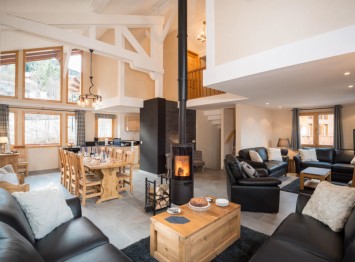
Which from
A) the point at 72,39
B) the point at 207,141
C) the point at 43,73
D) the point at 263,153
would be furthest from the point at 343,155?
the point at 43,73

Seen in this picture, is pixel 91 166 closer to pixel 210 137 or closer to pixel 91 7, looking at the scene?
pixel 91 7

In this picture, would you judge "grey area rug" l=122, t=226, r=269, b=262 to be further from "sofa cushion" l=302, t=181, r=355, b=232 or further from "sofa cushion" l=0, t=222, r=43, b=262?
"sofa cushion" l=0, t=222, r=43, b=262

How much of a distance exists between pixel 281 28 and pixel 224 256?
3.04 m

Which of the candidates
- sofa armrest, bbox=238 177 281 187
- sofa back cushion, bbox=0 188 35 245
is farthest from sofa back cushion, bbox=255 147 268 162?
sofa back cushion, bbox=0 188 35 245

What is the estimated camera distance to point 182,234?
5.83 feet

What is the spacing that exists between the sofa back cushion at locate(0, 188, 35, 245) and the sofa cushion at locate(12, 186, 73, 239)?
0.16ft

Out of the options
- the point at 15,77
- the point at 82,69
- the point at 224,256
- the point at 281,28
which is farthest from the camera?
the point at 82,69

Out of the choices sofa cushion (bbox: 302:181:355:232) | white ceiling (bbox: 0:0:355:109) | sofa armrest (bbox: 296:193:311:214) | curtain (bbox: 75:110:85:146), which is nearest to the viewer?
sofa cushion (bbox: 302:181:355:232)

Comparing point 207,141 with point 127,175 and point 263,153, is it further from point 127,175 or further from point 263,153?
point 127,175

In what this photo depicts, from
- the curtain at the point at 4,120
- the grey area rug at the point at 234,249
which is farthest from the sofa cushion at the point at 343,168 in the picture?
the curtain at the point at 4,120

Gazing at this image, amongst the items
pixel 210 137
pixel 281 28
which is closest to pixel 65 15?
pixel 281 28

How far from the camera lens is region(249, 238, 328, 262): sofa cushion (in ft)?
4.82

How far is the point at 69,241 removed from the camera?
1646 mm

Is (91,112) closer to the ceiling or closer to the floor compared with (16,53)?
closer to the floor
